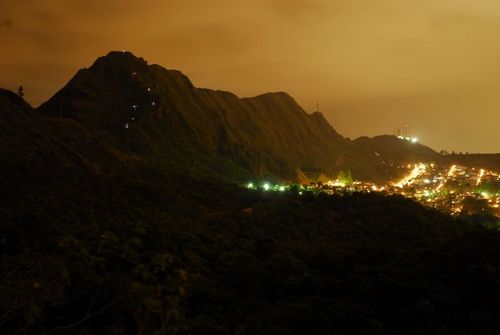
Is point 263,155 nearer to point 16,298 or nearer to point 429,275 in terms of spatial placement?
point 429,275

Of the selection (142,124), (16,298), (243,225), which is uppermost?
(142,124)

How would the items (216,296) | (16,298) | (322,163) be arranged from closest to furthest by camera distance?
(16,298), (216,296), (322,163)

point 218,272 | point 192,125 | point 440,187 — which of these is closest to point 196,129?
point 192,125

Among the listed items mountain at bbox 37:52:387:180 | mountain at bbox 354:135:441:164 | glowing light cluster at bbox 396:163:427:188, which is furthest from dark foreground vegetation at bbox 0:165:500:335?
mountain at bbox 354:135:441:164

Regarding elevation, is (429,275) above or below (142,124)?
below

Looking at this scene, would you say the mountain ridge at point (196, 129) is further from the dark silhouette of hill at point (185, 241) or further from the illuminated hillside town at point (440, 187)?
the illuminated hillside town at point (440, 187)

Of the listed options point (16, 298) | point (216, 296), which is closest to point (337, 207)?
point (216, 296)
